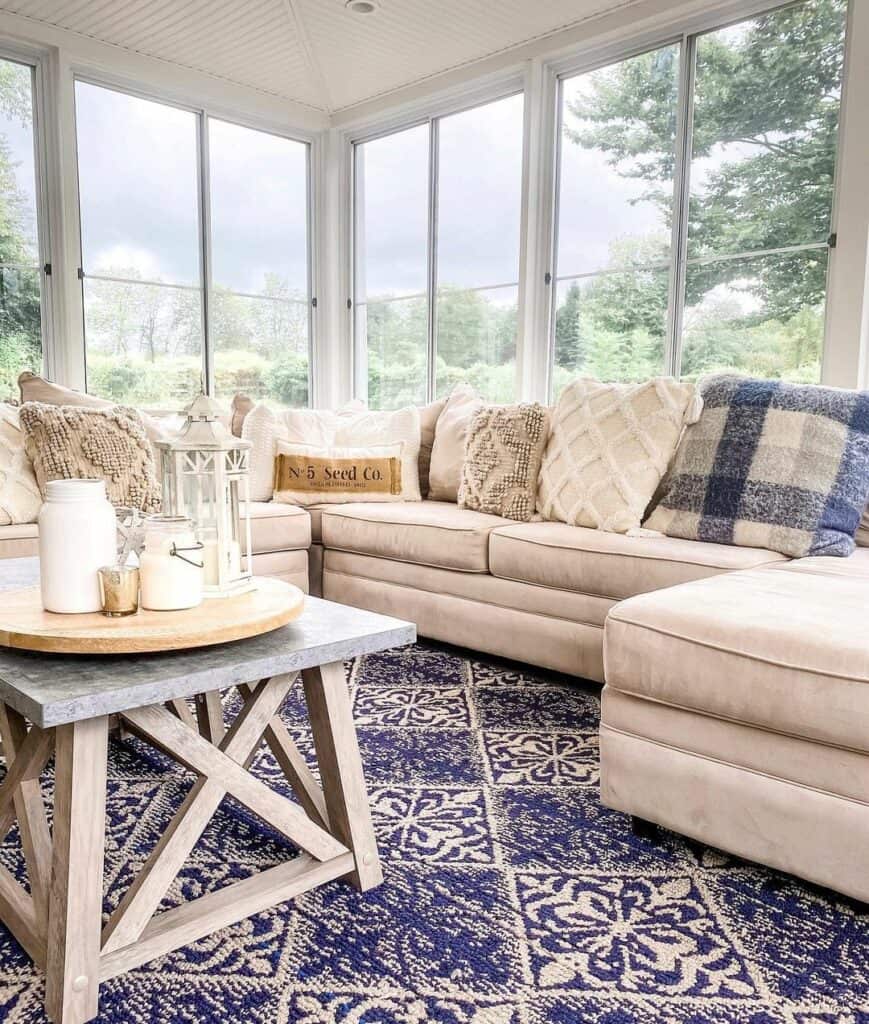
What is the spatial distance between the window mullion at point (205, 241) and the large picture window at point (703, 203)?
1.95 meters

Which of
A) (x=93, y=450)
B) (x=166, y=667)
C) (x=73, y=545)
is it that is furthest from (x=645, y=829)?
(x=93, y=450)

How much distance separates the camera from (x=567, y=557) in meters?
2.44

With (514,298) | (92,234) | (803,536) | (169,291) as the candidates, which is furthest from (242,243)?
(803,536)

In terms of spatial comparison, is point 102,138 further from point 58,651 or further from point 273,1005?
point 273,1005

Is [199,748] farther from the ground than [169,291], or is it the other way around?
[169,291]

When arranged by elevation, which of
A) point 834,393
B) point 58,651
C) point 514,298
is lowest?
point 58,651

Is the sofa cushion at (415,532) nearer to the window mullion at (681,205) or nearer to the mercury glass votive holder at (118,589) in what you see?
the window mullion at (681,205)

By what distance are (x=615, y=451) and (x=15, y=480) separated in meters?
2.06

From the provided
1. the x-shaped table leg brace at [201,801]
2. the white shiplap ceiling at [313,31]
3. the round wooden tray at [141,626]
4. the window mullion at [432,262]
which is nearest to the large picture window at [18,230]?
the white shiplap ceiling at [313,31]

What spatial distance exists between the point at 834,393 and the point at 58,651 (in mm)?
2219

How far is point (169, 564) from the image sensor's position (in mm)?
1301

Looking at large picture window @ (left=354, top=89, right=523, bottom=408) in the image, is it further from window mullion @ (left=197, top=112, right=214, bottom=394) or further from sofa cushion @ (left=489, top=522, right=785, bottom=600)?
sofa cushion @ (left=489, top=522, right=785, bottom=600)

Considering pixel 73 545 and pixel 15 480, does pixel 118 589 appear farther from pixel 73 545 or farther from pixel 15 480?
pixel 15 480

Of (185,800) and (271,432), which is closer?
(185,800)
